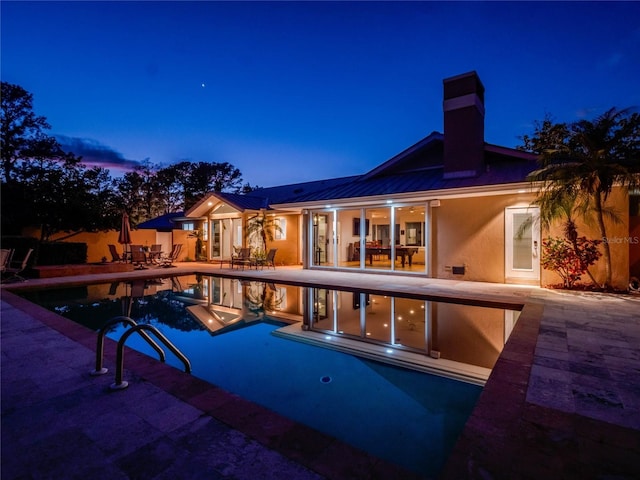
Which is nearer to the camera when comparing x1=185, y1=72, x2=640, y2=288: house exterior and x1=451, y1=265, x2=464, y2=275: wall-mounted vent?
x1=185, y1=72, x2=640, y2=288: house exterior

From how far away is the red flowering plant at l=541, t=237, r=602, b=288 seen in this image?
8484mm

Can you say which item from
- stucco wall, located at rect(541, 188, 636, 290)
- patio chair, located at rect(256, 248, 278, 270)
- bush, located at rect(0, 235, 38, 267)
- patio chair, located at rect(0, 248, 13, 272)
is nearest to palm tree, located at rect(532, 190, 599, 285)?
stucco wall, located at rect(541, 188, 636, 290)

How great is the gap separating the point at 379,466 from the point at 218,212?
57.8 ft

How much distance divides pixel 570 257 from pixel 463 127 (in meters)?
5.10

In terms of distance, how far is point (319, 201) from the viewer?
12.7m

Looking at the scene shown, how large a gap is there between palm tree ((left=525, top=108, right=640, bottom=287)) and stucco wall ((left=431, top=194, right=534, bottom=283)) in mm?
1376

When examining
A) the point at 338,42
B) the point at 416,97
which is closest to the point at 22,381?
the point at 338,42

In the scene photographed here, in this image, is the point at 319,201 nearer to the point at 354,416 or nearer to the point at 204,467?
the point at 354,416

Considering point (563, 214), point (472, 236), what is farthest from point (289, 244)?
point (563, 214)

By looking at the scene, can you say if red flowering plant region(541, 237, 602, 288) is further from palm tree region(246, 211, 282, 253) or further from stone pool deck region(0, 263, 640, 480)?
palm tree region(246, 211, 282, 253)

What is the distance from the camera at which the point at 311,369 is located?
172 inches

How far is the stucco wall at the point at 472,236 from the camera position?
389 inches

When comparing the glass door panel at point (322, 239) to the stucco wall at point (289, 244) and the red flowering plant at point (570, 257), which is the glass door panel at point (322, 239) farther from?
the red flowering plant at point (570, 257)

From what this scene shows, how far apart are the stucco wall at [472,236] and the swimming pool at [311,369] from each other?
139 inches
